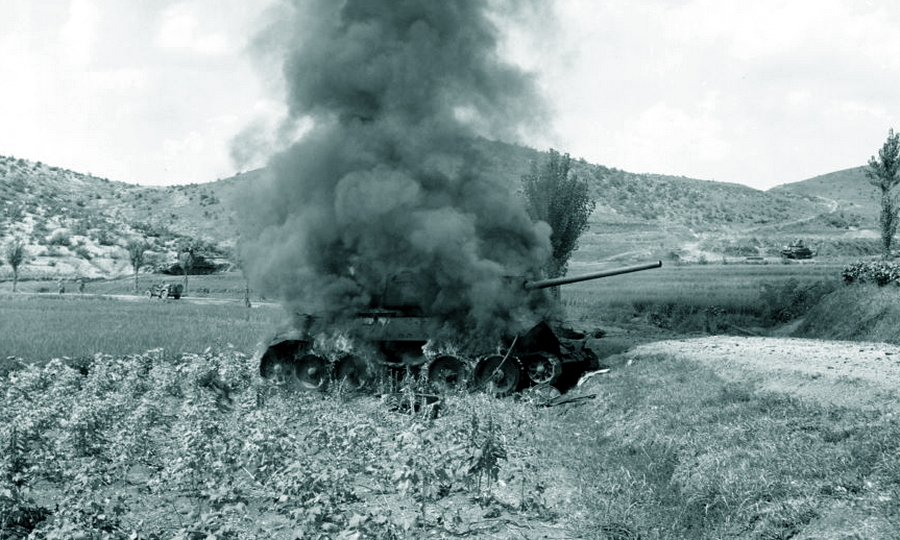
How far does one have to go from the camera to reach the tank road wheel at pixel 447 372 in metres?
15.8

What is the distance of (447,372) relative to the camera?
15938mm

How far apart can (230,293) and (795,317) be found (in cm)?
3560

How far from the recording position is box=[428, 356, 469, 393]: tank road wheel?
622 inches

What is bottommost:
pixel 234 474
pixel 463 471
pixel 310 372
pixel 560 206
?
pixel 234 474

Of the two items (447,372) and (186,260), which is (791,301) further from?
(186,260)

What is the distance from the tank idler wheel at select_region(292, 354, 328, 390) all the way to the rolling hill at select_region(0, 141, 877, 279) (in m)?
28.7

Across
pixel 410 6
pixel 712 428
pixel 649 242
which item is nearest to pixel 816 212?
pixel 649 242

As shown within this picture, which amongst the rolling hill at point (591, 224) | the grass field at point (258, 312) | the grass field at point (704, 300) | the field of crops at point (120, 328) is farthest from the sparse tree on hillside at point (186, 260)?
the grass field at point (704, 300)

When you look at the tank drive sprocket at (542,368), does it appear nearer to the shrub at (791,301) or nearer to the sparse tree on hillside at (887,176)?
the shrub at (791,301)

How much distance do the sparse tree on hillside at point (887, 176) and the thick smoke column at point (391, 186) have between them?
877 inches

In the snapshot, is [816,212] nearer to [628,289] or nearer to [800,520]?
[628,289]

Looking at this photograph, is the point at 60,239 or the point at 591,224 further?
the point at 591,224

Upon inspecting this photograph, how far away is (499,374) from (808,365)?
5.76 metres

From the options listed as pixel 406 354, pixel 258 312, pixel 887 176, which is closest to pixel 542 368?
pixel 406 354
